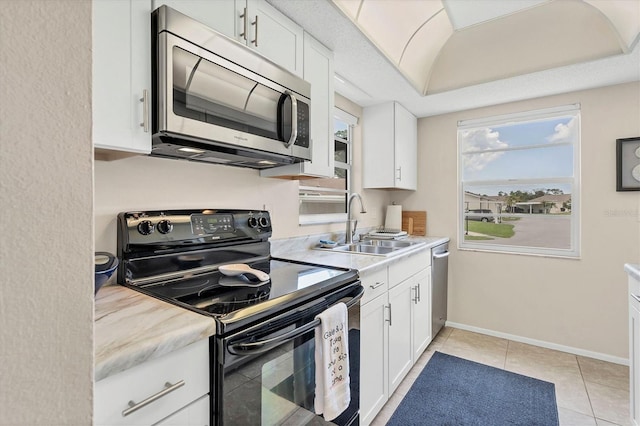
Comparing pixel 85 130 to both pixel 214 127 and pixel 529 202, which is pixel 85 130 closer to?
pixel 214 127

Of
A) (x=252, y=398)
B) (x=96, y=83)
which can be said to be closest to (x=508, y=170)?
(x=252, y=398)

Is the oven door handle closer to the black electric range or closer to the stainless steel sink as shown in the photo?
the black electric range

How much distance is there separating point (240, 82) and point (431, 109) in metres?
2.39

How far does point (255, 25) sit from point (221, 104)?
0.46m

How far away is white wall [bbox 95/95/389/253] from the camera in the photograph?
1247mm

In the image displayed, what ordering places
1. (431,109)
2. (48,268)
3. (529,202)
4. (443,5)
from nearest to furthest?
→ (48,268), (443,5), (529,202), (431,109)

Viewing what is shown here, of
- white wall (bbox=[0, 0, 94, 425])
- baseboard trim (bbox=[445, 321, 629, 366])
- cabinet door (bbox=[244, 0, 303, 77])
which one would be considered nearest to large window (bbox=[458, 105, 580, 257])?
baseboard trim (bbox=[445, 321, 629, 366])

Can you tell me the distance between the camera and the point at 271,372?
3.36 feet

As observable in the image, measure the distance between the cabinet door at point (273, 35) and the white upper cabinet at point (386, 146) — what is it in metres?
1.47

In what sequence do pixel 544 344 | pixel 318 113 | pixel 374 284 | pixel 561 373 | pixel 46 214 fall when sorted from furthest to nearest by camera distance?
1. pixel 544 344
2. pixel 561 373
3. pixel 318 113
4. pixel 374 284
5. pixel 46 214

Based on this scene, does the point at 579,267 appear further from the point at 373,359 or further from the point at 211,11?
the point at 211,11

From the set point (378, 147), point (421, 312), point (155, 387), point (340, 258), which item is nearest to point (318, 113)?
A: point (340, 258)

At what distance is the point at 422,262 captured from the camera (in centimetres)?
251

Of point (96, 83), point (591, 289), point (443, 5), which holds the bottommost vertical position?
point (591, 289)
